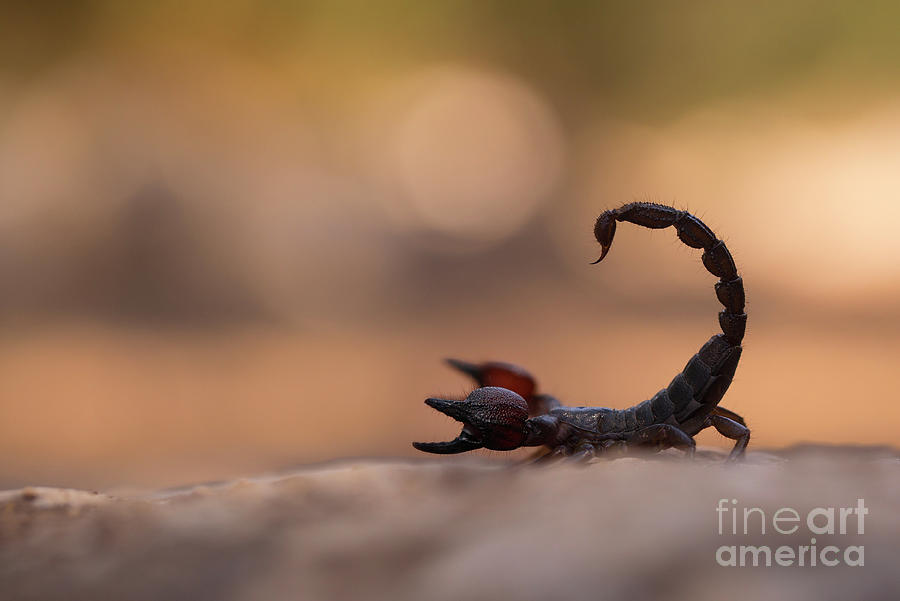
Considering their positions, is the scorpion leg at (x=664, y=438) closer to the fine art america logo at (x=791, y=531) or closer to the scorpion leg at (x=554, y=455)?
the scorpion leg at (x=554, y=455)

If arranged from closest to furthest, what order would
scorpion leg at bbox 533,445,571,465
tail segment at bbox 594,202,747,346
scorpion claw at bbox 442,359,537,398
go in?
tail segment at bbox 594,202,747,346
scorpion leg at bbox 533,445,571,465
scorpion claw at bbox 442,359,537,398

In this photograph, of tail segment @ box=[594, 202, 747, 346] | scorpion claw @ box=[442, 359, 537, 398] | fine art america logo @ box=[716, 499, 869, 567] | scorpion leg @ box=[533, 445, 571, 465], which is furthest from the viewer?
scorpion claw @ box=[442, 359, 537, 398]

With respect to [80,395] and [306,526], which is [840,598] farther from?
[80,395]

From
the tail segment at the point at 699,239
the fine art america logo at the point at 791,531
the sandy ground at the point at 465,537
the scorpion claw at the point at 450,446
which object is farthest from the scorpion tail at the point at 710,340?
the fine art america logo at the point at 791,531

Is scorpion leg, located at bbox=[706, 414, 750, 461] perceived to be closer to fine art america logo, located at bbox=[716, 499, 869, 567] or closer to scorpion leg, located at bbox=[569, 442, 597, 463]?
scorpion leg, located at bbox=[569, 442, 597, 463]

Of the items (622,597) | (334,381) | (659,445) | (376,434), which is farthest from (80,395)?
(622,597)

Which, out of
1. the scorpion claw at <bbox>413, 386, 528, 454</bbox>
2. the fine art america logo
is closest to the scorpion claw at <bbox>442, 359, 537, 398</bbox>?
the scorpion claw at <bbox>413, 386, 528, 454</bbox>
